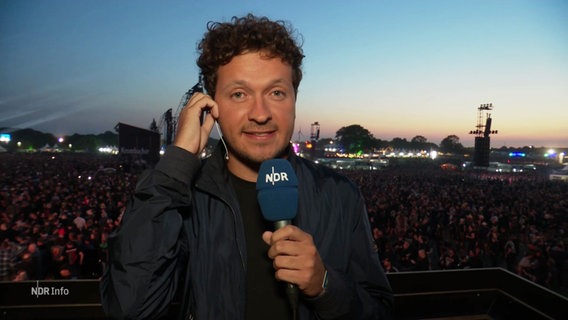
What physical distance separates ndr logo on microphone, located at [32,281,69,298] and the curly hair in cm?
361

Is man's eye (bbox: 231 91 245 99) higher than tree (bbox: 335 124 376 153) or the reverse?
the reverse

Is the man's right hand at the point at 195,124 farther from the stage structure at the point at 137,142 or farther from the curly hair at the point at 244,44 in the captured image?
the stage structure at the point at 137,142

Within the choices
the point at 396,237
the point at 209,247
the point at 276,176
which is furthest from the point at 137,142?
the point at 276,176

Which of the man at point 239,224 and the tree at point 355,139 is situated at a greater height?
the tree at point 355,139

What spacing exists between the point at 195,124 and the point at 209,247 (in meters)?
0.57

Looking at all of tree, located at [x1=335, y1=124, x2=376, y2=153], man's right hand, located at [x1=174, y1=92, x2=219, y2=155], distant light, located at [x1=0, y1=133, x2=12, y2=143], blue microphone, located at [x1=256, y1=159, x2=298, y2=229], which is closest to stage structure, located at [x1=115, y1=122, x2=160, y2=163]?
man's right hand, located at [x1=174, y1=92, x2=219, y2=155]

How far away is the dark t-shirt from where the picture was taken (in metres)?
1.54

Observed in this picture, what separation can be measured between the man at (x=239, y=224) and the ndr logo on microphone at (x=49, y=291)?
3.36m

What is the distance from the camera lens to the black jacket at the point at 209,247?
129 centimetres

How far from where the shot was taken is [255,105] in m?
1.56

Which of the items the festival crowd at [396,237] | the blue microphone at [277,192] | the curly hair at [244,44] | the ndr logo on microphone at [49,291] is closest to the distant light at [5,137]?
the festival crowd at [396,237]

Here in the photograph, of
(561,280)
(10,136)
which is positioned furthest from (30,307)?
(10,136)

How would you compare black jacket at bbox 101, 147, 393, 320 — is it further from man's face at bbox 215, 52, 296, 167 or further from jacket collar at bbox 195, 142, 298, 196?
man's face at bbox 215, 52, 296, 167

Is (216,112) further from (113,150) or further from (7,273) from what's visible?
(113,150)
